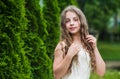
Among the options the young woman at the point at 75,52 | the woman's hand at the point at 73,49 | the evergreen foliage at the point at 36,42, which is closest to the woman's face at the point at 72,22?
the young woman at the point at 75,52

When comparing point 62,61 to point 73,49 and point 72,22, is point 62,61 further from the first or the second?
point 72,22

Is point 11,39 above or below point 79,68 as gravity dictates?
above

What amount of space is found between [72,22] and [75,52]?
37cm

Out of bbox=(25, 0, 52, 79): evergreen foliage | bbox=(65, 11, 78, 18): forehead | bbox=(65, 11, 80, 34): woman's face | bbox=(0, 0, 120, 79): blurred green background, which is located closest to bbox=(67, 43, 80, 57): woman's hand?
bbox=(65, 11, 80, 34): woman's face

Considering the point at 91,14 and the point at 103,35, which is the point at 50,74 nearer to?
the point at 91,14

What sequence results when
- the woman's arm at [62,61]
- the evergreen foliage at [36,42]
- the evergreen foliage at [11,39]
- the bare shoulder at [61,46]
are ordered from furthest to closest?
the evergreen foliage at [36,42], the evergreen foliage at [11,39], the bare shoulder at [61,46], the woman's arm at [62,61]

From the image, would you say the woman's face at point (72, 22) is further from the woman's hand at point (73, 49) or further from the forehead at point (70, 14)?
the woman's hand at point (73, 49)

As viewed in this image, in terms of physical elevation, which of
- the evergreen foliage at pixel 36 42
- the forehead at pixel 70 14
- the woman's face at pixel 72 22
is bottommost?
the evergreen foliage at pixel 36 42

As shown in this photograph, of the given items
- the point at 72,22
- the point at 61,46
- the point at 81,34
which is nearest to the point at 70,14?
the point at 72,22

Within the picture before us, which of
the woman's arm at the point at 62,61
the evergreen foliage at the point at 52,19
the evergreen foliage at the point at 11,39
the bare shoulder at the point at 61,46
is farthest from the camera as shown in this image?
the evergreen foliage at the point at 52,19

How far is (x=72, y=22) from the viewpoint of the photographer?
5023 millimetres

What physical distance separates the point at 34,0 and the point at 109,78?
4818 millimetres

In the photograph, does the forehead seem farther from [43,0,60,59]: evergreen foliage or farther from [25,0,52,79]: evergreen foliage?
[43,0,60,59]: evergreen foliage

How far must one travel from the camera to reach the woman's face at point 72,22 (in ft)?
16.4
